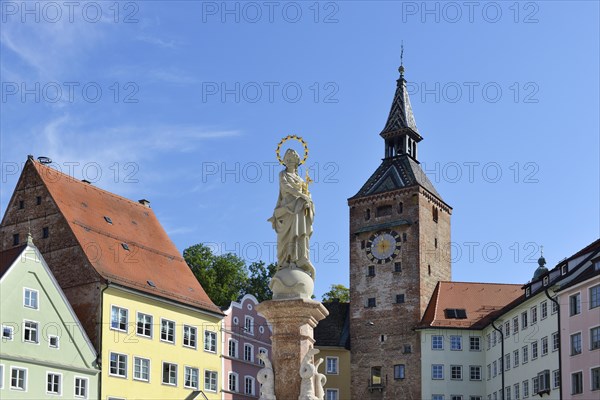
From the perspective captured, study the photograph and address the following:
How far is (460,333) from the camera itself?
8169cm

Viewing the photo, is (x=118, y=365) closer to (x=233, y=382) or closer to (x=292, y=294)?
(x=233, y=382)

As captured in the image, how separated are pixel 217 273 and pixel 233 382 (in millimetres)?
19413

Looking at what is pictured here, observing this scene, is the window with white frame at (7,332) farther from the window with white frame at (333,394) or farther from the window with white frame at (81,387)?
the window with white frame at (333,394)

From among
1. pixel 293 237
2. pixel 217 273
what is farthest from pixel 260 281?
pixel 293 237

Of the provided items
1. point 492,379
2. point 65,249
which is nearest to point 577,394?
point 492,379

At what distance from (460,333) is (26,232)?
3580 cm

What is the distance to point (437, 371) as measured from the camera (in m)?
81.0

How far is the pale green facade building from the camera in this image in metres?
50.1

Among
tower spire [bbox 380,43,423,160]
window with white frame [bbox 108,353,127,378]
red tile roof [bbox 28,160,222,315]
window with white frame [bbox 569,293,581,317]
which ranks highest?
tower spire [bbox 380,43,423,160]

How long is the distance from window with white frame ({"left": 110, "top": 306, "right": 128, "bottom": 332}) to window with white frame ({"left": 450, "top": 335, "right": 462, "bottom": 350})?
31.6 metres

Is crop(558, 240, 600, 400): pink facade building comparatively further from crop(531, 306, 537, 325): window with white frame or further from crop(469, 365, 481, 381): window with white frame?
crop(469, 365, 481, 381): window with white frame

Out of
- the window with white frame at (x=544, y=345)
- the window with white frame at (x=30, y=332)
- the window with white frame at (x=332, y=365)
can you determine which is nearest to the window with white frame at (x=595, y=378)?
the window with white frame at (x=544, y=345)

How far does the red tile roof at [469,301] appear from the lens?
82125mm

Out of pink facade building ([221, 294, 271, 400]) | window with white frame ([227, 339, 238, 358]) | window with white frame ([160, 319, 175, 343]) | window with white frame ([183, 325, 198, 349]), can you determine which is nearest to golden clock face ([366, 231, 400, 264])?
pink facade building ([221, 294, 271, 400])
